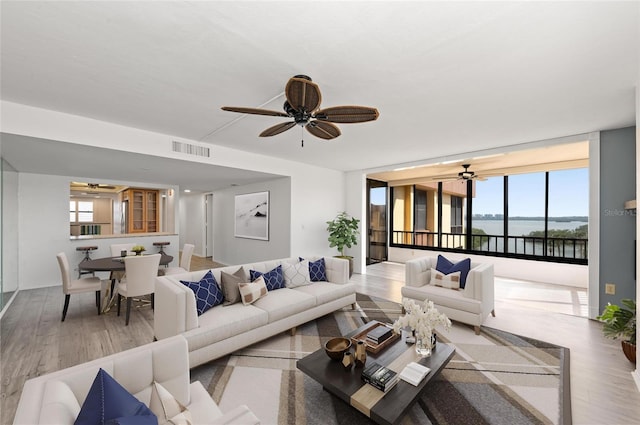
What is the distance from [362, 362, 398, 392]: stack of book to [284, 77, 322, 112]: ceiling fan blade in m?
2.01

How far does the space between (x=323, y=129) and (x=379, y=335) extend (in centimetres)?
201

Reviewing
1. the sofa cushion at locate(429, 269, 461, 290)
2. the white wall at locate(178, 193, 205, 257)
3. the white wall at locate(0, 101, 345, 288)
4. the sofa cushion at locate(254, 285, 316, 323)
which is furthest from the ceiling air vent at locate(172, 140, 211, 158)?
the white wall at locate(178, 193, 205, 257)

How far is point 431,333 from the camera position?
2.23 m

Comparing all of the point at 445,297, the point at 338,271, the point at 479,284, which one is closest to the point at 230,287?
the point at 338,271

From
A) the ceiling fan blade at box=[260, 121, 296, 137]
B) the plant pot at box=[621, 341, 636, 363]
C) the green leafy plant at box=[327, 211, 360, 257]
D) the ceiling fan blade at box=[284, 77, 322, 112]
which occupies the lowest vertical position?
the plant pot at box=[621, 341, 636, 363]

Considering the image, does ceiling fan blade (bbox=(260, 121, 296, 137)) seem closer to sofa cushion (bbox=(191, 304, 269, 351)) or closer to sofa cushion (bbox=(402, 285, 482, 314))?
sofa cushion (bbox=(191, 304, 269, 351))

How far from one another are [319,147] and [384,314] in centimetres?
288

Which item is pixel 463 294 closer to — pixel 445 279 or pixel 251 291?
pixel 445 279

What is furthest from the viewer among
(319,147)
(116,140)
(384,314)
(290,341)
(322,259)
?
(319,147)

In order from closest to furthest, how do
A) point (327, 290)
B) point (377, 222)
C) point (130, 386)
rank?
point (130, 386)
point (327, 290)
point (377, 222)

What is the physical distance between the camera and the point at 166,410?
48.5 inches

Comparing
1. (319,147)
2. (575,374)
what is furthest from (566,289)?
(319,147)

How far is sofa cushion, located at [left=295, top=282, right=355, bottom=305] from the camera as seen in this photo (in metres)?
3.52

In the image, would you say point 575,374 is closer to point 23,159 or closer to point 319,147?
point 319,147
